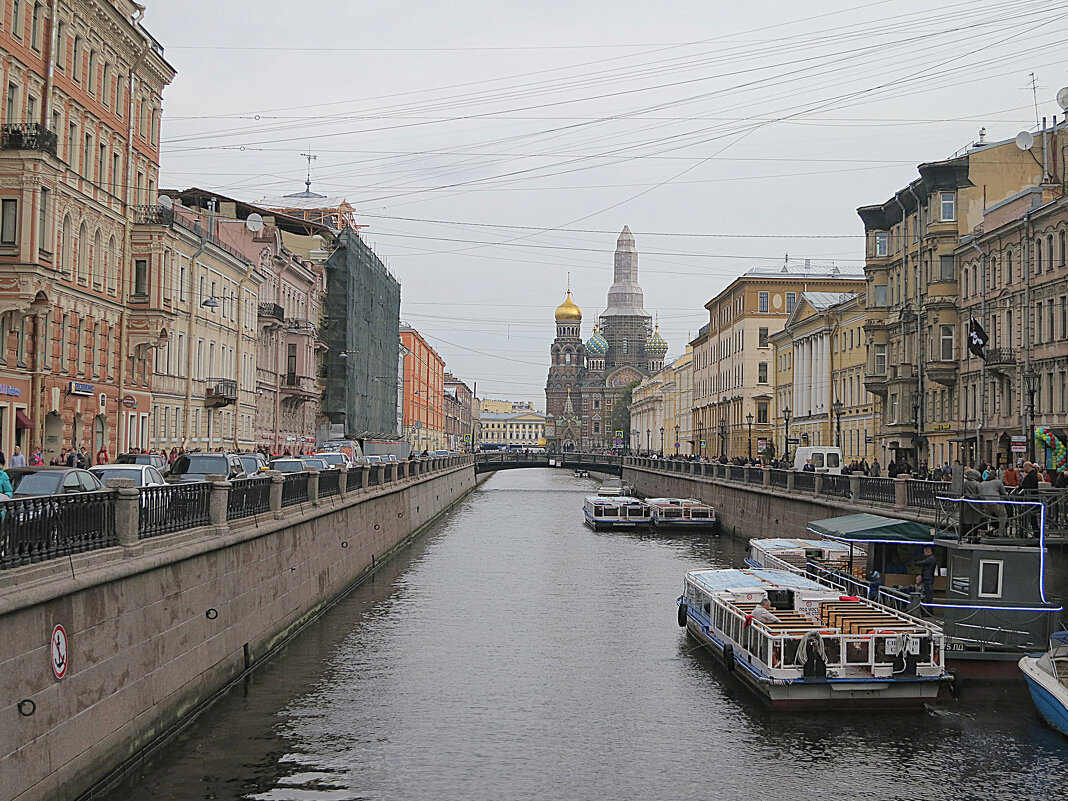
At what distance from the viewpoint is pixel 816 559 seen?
33.4m

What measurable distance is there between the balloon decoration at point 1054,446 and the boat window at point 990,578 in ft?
48.7

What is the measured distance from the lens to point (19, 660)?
1289cm

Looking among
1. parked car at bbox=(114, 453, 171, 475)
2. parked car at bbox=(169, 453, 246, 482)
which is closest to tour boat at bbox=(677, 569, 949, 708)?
parked car at bbox=(169, 453, 246, 482)

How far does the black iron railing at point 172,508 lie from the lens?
18.0m

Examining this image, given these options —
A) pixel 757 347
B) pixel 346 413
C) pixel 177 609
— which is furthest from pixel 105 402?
pixel 757 347

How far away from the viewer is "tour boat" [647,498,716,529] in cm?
6394

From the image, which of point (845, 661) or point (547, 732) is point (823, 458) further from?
point (547, 732)


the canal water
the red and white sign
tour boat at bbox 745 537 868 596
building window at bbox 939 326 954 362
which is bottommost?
the canal water

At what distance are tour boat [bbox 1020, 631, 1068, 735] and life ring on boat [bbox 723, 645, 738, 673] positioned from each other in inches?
212

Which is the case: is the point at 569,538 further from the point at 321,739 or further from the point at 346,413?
the point at 321,739

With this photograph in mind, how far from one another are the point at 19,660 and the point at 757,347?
9453 cm

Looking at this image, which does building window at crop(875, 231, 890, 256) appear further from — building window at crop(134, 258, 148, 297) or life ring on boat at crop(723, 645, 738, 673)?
life ring on boat at crop(723, 645, 738, 673)

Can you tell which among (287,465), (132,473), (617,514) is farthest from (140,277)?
(617,514)

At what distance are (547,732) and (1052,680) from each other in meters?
7.67
